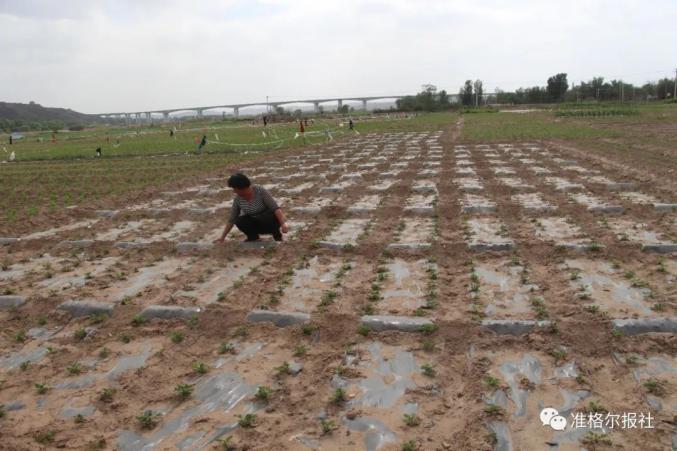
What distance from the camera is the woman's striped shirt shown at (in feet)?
22.3

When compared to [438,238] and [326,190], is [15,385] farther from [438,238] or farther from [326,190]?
[326,190]

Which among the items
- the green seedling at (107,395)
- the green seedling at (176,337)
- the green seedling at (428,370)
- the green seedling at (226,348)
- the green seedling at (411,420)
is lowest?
the green seedling at (411,420)

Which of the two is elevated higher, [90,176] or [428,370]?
[90,176]

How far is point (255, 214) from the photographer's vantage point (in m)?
6.94

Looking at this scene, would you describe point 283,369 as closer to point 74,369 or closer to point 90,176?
point 74,369

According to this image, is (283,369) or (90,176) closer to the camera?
(283,369)

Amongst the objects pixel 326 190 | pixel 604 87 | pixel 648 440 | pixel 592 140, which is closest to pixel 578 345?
pixel 648 440

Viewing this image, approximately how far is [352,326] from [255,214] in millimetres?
3039

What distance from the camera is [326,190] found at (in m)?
11.4

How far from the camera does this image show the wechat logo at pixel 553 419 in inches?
119

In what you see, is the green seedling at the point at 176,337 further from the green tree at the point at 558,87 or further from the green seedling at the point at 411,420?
the green tree at the point at 558,87

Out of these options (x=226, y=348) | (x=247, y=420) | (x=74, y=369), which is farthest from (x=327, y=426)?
(x=74, y=369)

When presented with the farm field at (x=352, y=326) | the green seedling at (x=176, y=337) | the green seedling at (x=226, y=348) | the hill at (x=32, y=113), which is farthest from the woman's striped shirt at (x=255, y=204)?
the hill at (x=32, y=113)

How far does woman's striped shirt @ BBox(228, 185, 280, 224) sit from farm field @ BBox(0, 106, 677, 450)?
20.6 inches
